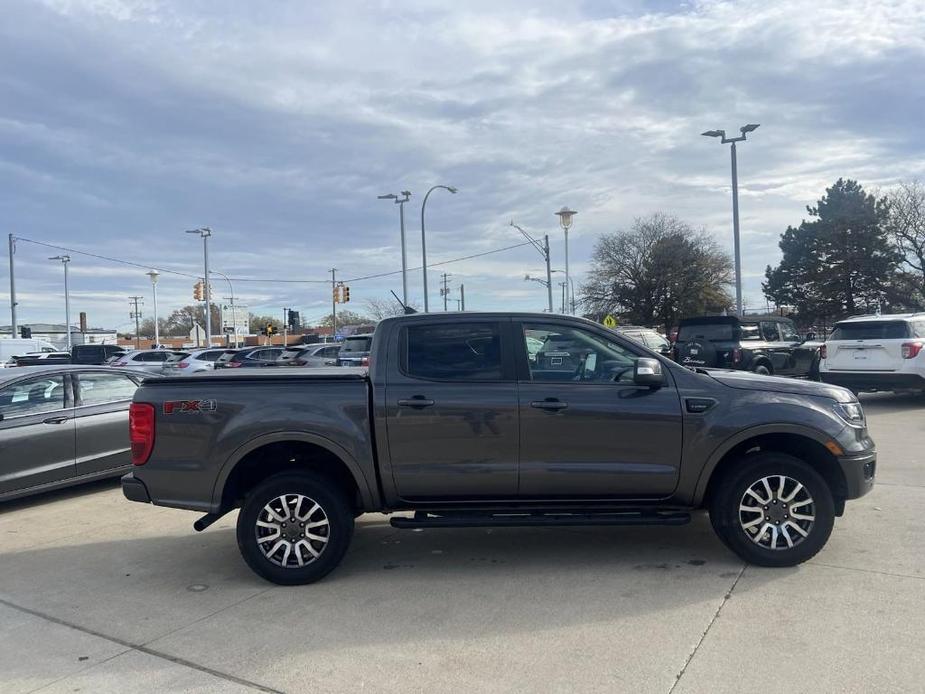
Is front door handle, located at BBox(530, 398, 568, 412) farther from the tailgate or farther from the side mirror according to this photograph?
the tailgate

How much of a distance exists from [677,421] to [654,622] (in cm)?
134

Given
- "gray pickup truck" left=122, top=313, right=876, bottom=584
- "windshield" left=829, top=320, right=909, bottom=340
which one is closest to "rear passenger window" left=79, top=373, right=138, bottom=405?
"gray pickup truck" left=122, top=313, right=876, bottom=584

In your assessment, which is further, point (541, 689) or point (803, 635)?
point (803, 635)

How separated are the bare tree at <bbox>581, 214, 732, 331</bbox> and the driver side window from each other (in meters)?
43.0

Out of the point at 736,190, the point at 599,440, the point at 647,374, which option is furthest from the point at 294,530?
the point at 736,190

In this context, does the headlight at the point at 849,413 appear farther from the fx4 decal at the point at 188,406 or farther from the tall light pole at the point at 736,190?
the tall light pole at the point at 736,190

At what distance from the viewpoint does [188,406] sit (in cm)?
492

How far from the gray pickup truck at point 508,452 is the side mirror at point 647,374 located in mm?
15

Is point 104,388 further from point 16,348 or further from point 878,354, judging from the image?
point 16,348

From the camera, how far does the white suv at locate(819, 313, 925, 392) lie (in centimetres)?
1276

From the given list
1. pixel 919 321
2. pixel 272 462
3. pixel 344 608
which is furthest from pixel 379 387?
pixel 919 321

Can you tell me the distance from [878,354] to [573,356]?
1059 cm

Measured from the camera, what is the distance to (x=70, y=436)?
7.52 m

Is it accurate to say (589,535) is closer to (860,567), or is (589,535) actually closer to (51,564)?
(860,567)
